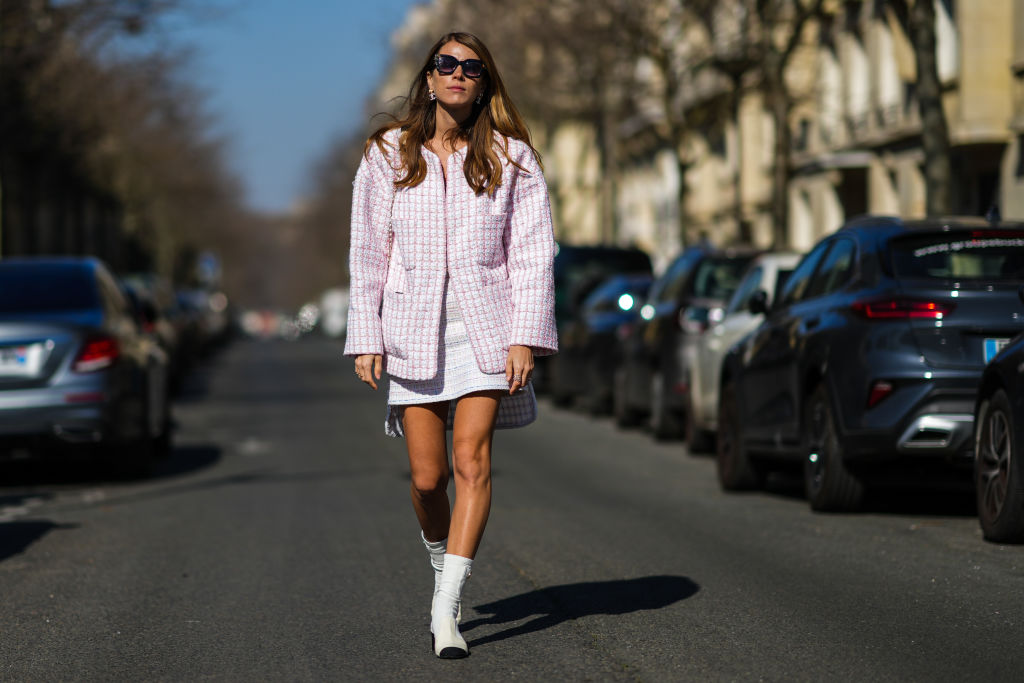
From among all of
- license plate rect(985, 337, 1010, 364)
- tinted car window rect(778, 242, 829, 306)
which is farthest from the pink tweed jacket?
tinted car window rect(778, 242, 829, 306)

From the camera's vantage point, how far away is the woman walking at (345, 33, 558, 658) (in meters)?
5.79

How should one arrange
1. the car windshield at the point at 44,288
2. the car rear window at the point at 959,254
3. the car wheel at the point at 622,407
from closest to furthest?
the car rear window at the point at 959,254
the car windshield at the point at 44,288
the car wheel at the point at 622,407

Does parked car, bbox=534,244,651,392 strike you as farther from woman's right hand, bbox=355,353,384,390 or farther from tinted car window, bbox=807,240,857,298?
woman's right hand, bbox=355,353,384,390

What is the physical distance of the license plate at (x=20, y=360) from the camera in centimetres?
1248

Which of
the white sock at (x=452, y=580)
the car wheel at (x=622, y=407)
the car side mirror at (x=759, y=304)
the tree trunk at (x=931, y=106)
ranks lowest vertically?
the car wheel at (x=622, y=407)

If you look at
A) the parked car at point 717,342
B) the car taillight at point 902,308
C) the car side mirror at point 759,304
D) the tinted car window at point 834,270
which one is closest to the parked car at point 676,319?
the parked car at point 717,342

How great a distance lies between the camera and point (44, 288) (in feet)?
43.7

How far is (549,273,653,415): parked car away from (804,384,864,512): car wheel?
8.17m

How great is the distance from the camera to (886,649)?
6074 millimetres

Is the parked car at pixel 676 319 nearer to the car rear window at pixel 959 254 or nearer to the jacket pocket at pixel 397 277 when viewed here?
the car rear window at pixel 959 254

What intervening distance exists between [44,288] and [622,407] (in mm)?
7220

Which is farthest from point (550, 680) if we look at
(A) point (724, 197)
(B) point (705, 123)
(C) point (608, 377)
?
(A) point (724, 197)

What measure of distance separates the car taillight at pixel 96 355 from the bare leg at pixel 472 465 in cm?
736

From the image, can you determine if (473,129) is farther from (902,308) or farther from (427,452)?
(902,308)
